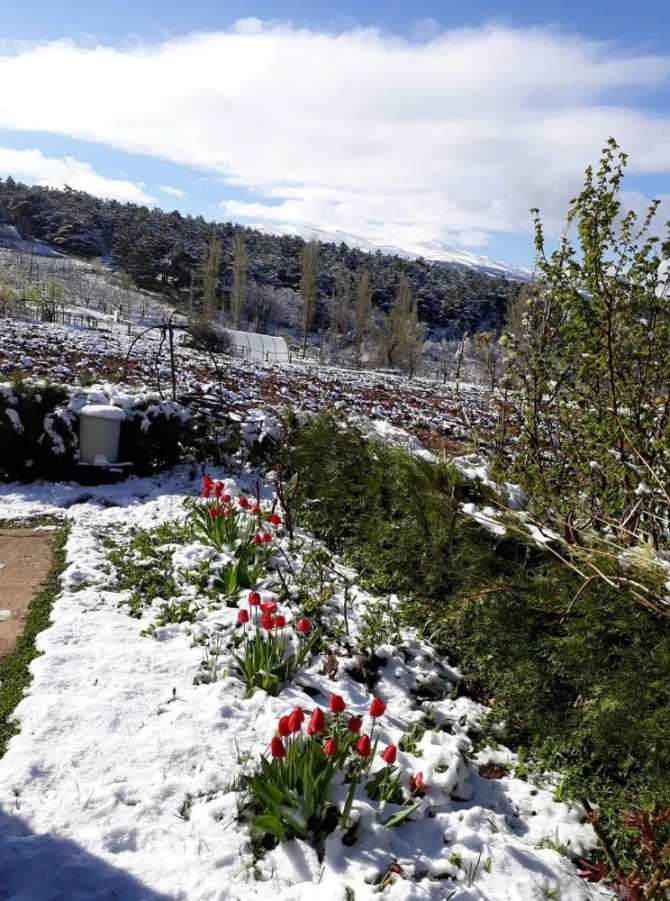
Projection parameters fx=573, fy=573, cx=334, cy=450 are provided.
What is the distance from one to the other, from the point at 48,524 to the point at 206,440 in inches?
77.5

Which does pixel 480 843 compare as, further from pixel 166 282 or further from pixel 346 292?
pixel 166 282

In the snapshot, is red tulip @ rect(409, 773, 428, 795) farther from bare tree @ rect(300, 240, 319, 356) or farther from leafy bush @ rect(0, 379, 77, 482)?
bare tree @ rect(300, 240, 319, 356)

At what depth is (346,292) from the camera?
149 feet

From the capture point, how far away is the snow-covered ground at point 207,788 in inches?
74.5

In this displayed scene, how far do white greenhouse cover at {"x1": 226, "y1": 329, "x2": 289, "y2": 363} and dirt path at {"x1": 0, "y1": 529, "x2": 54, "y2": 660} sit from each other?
28693 millimetres

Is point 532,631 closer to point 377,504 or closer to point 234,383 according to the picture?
point 377,504

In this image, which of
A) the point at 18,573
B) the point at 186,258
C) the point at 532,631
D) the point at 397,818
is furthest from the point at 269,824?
the point at 186,258

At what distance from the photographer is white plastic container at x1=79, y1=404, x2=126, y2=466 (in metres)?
5.79

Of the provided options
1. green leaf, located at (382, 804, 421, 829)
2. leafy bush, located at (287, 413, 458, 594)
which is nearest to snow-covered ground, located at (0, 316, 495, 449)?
leafy bush, located at (287, 413, 458, 594)

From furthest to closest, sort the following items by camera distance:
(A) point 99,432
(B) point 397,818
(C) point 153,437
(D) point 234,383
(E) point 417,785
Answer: (D) point 234,383 < (C) point 153,437 < (A) point 99,432 < (E) point 417,785 < (B) point 397,818

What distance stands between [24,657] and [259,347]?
1348 inches

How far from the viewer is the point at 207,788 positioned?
225 cm

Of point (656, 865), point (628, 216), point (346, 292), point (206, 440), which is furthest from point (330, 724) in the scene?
point (346, 292)

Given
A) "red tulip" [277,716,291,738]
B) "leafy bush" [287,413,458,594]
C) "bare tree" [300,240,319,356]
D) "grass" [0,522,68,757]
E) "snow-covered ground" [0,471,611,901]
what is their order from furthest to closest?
"bare tree" [300,240,319,356], "leafy bush" [287,413,458,594], "grass" [0,522,68,757], "red tulip" [277,716,291,738], "snow-covered ground" [0,471,611,901]
